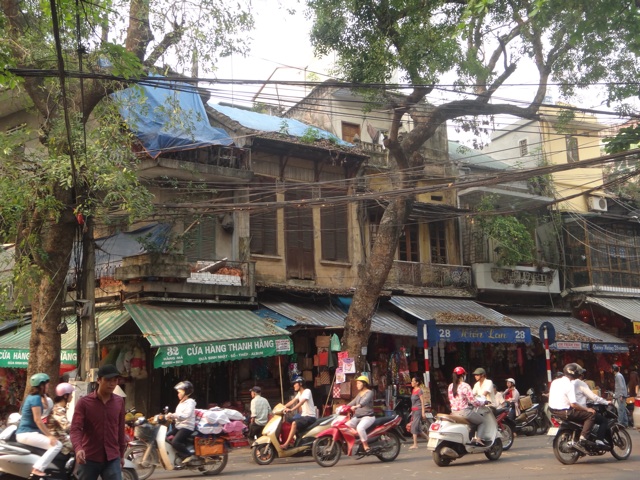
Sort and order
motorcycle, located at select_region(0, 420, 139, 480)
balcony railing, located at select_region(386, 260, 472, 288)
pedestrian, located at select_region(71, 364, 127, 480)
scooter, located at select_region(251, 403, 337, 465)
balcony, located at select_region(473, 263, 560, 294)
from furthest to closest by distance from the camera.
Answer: balcony, located at select_region(473, 263, 560, 294), balcony railing, located at select_region(386, 260, 472, 288), scooter, located at select_region(251, 403, 337, 465), motorcycle, located at select_region(0, 420, 139, 480), pedestrian, located at select_region(71, 364, 127, 480)

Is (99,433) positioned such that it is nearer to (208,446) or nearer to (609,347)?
(208,446)

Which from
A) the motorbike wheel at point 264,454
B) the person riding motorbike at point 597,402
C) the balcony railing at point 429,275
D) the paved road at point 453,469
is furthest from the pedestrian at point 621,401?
the motorbike wheel at point 264,454

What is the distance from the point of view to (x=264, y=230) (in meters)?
20.3

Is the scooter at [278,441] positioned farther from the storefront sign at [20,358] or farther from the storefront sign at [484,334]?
the storefront sign at [484,334]

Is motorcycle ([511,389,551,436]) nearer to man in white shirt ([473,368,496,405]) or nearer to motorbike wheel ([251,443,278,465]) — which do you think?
man in white shirt ([473,368,496,405])

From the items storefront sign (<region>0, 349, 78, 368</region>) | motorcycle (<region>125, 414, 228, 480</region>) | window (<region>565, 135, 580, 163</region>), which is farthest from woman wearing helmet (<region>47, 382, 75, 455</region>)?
window (<region>565, 135, 580, 163</region>)

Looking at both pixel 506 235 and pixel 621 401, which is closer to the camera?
pixel 621 401

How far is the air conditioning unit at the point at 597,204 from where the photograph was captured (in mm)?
28172

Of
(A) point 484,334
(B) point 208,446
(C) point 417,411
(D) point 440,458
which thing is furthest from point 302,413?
(A) point 484,334

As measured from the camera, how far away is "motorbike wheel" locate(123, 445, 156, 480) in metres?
11.0

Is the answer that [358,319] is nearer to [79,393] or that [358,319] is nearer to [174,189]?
[174,189]

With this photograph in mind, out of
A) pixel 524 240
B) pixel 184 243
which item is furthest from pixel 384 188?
pixel 184 243

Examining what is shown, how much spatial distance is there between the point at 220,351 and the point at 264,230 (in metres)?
5.05

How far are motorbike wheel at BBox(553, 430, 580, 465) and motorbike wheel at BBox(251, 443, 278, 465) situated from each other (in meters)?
4.63
